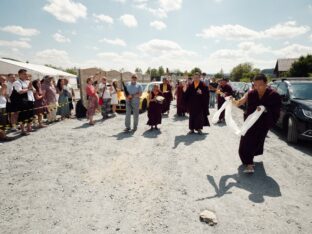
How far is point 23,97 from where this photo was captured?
27.3 ft

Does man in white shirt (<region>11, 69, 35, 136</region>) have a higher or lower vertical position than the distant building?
lower

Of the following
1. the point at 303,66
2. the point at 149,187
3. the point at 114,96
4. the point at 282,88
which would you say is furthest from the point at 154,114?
the point at 303,66

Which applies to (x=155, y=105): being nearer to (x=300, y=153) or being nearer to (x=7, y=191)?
(x=300, y=153)

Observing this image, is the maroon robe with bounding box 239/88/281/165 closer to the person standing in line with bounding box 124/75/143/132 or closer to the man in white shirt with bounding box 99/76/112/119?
the person standing in line with bounding box 124/75/143/132

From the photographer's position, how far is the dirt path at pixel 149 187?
336 cm

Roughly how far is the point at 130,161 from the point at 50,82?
21.9 ft

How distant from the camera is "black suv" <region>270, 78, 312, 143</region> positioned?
22.4 ft

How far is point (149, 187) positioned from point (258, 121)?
2.52 metres

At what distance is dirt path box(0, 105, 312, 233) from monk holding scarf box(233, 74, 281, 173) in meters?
0.41

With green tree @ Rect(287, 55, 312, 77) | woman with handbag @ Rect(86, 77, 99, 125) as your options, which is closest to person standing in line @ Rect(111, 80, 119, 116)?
woman with handbag @ Rect(86, 77, 99, 125)

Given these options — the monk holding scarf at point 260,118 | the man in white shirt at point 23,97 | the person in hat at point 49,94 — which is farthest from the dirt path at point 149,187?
the person in hat at point 49,94

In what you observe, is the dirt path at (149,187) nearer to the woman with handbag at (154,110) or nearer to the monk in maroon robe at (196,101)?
the monk in maroon robe at (196,101)

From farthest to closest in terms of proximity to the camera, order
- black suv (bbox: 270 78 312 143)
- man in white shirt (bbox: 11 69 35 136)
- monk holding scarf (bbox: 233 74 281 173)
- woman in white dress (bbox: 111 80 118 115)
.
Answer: woman in white dress (bbox: 111 80 118 115), man in white shirt (bbox: 11 69 35 136), black suv (bbox: 270 78 312 143), monk holding scarf (bbox: 233 74 281 173)

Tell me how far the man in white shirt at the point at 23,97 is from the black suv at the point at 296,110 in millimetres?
8051
